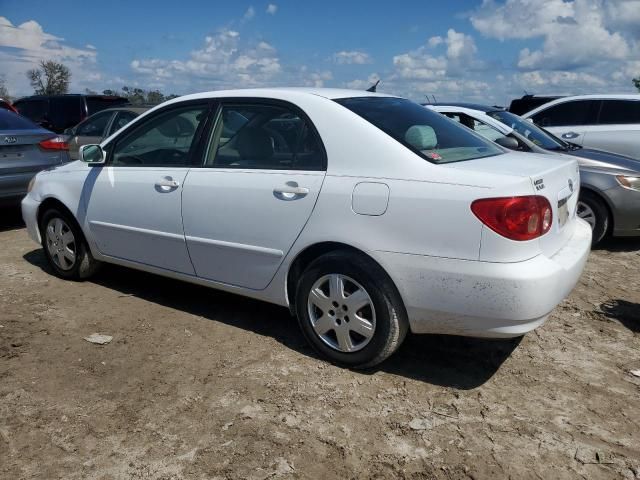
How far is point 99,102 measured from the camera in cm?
1295

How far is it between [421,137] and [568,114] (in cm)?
671

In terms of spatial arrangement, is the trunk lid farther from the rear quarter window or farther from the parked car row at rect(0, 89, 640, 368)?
the rear quarter window

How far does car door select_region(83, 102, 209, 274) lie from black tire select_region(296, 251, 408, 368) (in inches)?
46.5

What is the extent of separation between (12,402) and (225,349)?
1.27 meters

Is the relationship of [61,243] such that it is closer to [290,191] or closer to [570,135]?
[290,191]

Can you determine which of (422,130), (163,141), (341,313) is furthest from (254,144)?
(341,313)

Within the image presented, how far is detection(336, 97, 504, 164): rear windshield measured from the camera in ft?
11.1

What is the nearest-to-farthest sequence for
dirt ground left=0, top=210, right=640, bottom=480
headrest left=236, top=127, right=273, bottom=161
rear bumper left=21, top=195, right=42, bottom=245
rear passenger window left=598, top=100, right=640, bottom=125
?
dirt ground left=0, top=210, right=640, bottom=480 < headrest left=236, top=127, right=273, bottom=161 < rear bumper left=21, top=195, right=42, bottom=245 < rear passenger window left=598, top=100, right=640, bottom=125

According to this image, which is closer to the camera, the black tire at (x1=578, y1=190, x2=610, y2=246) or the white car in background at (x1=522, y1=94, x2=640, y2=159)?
the black tire at (x1=578, y1=190, x2=610, y2=246)

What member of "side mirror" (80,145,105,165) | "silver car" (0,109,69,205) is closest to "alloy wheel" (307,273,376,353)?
"side mirror" (80,145,105,165)

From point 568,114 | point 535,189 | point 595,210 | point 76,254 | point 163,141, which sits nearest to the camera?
point 535,189

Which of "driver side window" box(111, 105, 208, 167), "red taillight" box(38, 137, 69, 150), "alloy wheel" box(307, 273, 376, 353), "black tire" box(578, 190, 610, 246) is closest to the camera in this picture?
"alloy wheel" box(307, 273, 376, 353)

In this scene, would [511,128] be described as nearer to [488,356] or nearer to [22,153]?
[488,356]

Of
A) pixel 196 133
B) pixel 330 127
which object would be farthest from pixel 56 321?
pixel 330 127
